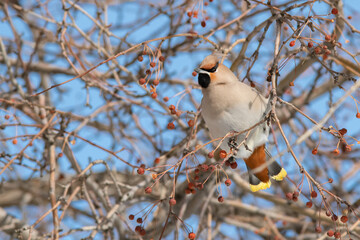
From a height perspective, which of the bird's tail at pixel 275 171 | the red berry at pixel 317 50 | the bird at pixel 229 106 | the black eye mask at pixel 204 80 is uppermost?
the black eye mask at pixel 204 80

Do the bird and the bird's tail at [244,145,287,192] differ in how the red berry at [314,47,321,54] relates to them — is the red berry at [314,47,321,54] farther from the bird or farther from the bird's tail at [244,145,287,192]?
the bird's tail at [244,145,287,192]

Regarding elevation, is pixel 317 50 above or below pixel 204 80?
below

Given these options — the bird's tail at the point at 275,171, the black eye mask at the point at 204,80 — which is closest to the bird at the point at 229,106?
the black eye mask at the point at 204,80

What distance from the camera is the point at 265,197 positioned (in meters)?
3.88

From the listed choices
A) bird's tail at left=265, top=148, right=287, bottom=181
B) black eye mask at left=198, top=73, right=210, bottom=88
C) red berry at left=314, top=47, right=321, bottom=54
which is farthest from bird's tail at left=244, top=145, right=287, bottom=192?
red berry at left=314, top=47, right=321, bottom=54

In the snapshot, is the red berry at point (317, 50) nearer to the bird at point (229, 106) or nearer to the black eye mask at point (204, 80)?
the bird at point (229, 106)

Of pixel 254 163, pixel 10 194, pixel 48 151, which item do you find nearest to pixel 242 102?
pixel 254 163

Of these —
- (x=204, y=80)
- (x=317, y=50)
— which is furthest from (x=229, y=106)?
(x=317, y=50)

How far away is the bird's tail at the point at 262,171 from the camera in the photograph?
3.10 m

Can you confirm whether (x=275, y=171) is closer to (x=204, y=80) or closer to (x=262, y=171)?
(x=262, y=171)

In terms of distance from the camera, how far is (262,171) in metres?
3.14

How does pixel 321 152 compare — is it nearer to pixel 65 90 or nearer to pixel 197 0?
pixel 197 0

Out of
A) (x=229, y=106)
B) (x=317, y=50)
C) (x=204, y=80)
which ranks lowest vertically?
(x=317, y=50)

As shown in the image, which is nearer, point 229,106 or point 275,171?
point 229,106
